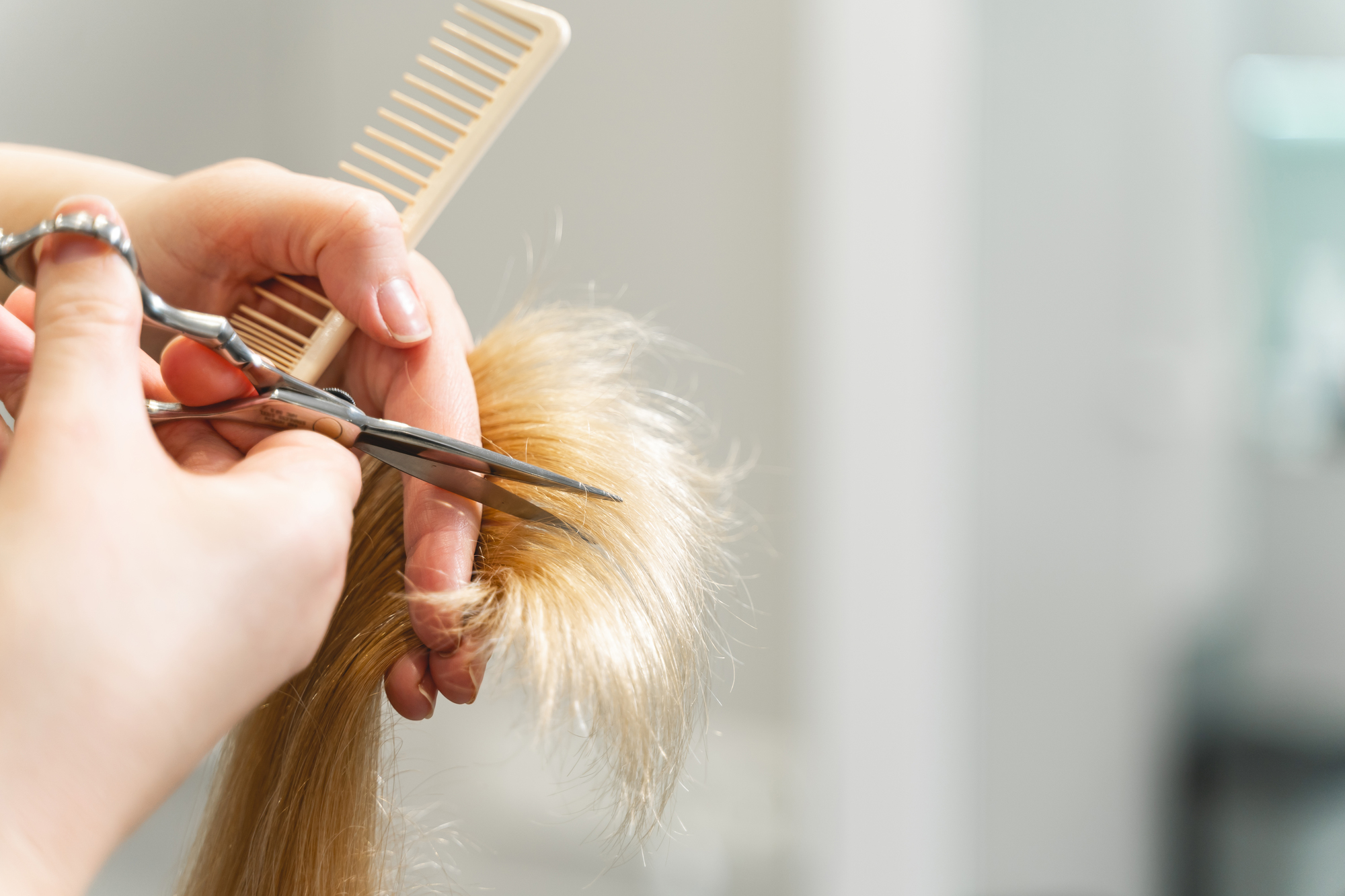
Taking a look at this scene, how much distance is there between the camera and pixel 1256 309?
4.74 feet

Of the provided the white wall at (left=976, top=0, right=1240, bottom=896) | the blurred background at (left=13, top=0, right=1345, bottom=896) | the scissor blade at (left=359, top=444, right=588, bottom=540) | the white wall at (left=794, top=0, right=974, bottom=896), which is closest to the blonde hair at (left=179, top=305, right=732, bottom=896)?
the scissor blade at (left=359, top=444, right=588, bottom=540)

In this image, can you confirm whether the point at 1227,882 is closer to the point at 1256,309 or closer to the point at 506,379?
the point at 1256,309

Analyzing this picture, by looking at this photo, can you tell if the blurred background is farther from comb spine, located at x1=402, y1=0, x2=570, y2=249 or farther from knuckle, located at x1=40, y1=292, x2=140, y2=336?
knuckle, located at x1=40, y1=292, x2=140, y2=336

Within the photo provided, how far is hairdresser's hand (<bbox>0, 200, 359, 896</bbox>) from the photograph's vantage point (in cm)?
27

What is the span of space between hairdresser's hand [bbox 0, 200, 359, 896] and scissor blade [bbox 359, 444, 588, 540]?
4.1 inches

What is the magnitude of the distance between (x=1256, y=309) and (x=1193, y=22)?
436mm

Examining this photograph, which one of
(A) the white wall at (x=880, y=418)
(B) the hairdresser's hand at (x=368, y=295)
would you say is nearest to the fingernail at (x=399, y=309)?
(B) the hairdresser's hand at (x=368, y=295)

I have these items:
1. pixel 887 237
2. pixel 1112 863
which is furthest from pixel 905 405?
pixel 1112 863

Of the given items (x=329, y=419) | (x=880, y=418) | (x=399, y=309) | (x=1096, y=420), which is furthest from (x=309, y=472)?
(x=1096, y=420)

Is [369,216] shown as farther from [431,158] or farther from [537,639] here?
[537,639]

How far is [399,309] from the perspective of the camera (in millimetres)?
498

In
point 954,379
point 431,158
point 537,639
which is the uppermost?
point 954,379

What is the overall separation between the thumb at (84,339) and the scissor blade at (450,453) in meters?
0.11

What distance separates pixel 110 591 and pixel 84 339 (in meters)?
0.08
